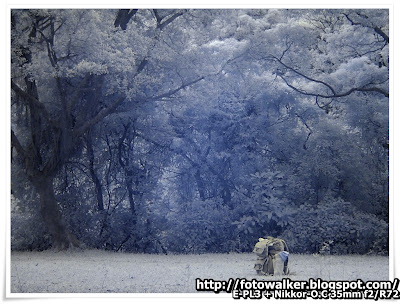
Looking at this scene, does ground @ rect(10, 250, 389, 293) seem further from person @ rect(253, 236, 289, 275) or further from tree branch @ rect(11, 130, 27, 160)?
tree branch @ rect(11, 130, 27, 160)

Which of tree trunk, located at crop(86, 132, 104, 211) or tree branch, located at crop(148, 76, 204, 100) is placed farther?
tree trunk, located at crop(86, 132, 104, 211)

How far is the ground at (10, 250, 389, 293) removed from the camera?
20.6 ft

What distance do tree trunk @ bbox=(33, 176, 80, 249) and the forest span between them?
0.05ft

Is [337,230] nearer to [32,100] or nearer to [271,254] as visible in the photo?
[271,254]

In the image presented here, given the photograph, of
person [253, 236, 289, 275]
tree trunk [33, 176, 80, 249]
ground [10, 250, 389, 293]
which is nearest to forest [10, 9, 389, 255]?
tree trunk [33, 176, 80, 249]

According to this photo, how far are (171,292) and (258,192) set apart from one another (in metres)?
3.21

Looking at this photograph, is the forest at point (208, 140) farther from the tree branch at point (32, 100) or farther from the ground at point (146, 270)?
the ground at point (146, 270)

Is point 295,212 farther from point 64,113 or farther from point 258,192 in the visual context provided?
point 64,113

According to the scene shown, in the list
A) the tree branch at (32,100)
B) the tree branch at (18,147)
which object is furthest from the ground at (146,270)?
the tree branch at (32,100)

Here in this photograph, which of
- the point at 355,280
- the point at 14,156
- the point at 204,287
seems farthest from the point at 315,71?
the point at 14,156

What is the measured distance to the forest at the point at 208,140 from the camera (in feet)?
27.9

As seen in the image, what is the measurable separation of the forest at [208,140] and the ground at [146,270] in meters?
0.43

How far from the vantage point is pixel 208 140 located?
29.5 ft

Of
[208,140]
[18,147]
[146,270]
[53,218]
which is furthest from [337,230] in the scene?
[18,147]
